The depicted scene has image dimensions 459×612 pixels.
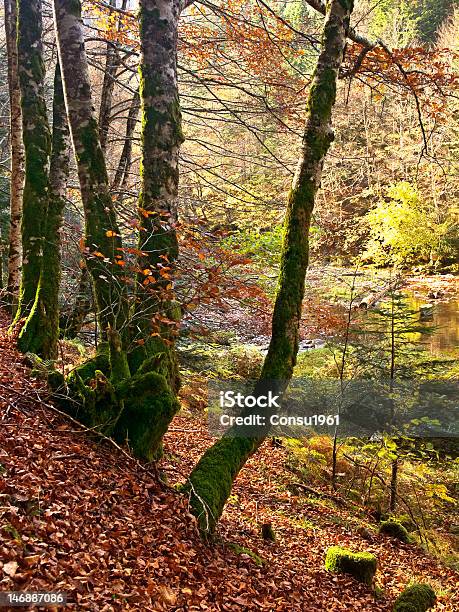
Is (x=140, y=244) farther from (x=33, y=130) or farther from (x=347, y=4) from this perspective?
(x=347, y=4)

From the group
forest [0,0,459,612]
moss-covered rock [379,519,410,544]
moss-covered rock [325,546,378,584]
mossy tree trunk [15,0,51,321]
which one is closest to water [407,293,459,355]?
forest [0,0,459,612]

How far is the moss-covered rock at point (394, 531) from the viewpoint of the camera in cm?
713

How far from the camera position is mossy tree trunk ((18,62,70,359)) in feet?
19.4

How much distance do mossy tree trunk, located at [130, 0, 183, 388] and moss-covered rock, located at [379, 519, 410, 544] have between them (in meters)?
4.72

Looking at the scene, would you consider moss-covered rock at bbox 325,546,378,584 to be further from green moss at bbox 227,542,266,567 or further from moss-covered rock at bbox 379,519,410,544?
moss-covered rock at bbox 379,519,410,544

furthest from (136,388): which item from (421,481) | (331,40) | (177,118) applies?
(421,481)

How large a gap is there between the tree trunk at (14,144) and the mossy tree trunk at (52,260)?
1.29m

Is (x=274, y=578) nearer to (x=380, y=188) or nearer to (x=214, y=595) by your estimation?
(x=214, y=595)

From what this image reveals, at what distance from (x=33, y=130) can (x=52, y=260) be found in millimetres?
1639

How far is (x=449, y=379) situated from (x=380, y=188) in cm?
1637

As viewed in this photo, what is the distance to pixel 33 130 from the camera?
20.0 feet

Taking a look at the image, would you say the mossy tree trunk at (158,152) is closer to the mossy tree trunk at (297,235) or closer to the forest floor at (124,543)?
the mossy tree trunk at (297,235)

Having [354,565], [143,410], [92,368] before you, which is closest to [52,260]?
[92,368]

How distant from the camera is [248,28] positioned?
718cm
